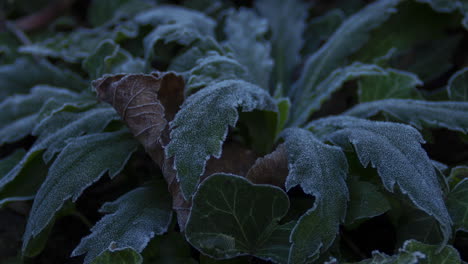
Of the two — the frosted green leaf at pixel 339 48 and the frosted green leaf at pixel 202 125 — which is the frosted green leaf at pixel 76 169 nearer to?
the frosted green leaf at pixel 202 125

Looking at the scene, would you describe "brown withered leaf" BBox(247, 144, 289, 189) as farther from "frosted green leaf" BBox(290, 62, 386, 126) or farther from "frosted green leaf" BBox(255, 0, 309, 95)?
"frosted green leaf" BBox(255, 0, 309, 95)

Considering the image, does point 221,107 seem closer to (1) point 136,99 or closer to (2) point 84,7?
(1) point 136,99

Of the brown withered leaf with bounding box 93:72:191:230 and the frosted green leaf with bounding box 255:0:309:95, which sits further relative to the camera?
the frosted green leaf with bounding box 255:0:309:95

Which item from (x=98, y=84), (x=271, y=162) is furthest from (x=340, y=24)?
(x=98, y=84)

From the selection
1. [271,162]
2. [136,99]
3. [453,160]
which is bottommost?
[453,160]

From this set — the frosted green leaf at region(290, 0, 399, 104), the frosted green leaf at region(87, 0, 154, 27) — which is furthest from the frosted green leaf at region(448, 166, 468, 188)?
the frosted green leaf at region(87, 0, 154, 27)

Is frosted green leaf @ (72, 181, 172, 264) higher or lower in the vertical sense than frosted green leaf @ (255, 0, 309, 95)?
lower


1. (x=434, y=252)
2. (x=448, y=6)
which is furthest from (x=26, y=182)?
(x=448, y=6)
